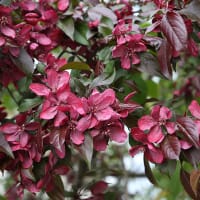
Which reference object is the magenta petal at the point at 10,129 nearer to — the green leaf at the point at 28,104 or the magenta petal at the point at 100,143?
the green leaf at the point at 28,104

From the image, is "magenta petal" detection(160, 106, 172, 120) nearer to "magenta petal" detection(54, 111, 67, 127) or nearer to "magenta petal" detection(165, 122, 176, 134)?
"magenta petal" detection(165, 122, 176, 134)

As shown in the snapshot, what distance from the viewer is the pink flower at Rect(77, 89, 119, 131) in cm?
80

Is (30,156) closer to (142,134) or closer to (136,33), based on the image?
(142,134)

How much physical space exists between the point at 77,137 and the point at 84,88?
0.13 m

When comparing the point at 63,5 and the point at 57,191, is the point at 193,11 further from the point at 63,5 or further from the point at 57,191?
the point at 57,191

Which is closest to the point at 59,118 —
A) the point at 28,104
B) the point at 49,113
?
the point at 49,113

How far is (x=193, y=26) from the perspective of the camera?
102 centimetres

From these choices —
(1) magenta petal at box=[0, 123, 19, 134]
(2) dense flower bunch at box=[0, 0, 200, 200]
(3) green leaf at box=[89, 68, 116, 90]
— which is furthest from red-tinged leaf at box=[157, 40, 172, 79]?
(1) magenta petal at box=[0, 123, 19, 134]

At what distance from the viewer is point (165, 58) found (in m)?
0.93

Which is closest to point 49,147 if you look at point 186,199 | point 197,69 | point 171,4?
point 171,4

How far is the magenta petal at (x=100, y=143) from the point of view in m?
0.83

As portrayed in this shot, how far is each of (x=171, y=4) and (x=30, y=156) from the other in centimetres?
42

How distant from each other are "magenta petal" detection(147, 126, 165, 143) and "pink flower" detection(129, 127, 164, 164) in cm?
1

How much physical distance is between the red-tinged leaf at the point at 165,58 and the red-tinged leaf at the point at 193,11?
2.9 inches
